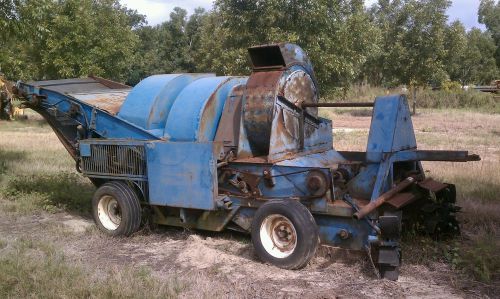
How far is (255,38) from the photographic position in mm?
18172

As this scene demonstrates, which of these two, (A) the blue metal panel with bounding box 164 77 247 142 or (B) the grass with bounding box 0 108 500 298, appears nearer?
(B) the grass with bounding box 0 108 500 298

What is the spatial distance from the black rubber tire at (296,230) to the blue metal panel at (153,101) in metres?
A: 2.40

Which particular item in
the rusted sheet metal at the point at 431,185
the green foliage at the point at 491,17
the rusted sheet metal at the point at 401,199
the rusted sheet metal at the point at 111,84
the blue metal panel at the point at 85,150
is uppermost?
the green foliage at the point at 491,17

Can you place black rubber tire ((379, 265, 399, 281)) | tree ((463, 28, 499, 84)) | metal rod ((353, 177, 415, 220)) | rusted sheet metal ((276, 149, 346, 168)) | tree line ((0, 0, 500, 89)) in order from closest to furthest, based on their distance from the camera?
black rubber tire ((379, 265, 399, 281)), metal rod ((353, 177, 415, 220)), rusted sheet metal ((276, 149, 346, 168)), tree line ((0, 0, 500, 89)), tree ((463, 28, 499, 84))

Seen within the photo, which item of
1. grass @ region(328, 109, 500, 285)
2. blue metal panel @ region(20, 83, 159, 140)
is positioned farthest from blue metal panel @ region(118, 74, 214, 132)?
grass @ region(328, 109, 500, 285)

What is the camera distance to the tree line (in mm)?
17219

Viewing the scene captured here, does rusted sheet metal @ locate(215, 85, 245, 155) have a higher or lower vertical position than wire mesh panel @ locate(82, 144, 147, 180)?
higher

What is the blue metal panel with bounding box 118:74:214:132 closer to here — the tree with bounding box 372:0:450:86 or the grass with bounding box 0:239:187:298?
the grass with bounding box 0:239:187:298

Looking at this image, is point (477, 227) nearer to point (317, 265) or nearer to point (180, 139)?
point (317, 265)

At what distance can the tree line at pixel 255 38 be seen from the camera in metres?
17.2

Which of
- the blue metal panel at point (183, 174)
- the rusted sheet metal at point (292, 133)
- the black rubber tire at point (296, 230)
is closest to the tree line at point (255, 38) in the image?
the blue metal panel at point (183, 174)

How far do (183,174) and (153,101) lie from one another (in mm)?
1402

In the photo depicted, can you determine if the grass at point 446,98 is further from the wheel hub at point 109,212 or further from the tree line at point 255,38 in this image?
the wheel hub at point 109,212

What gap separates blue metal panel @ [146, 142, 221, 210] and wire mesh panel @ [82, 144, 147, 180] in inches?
11.1
